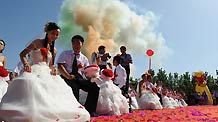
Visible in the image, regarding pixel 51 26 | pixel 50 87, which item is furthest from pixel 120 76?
pixel 50 87

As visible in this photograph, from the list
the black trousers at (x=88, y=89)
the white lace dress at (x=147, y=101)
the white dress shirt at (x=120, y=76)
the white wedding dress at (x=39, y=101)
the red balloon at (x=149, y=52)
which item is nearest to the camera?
the white wedding dress at (x=39, y=101)

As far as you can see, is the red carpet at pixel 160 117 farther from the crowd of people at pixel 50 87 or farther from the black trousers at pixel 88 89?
the crowd of people at pixel 50 87

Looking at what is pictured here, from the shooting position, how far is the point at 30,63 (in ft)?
18.4

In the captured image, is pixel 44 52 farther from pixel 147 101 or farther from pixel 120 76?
pixel 147 101

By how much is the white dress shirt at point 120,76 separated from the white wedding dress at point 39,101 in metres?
5.93

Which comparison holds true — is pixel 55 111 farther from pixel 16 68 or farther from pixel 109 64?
pixel 109 64

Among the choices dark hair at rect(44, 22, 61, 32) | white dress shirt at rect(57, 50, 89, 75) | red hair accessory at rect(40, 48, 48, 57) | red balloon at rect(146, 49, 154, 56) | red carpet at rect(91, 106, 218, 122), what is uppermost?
red balloon at rect(146, 49, 154, 56)

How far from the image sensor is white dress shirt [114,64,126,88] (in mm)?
11228

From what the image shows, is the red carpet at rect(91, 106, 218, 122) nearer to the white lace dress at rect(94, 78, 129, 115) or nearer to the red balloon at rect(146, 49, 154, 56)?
the white lace dress at rect(94, 78, 129, 115)

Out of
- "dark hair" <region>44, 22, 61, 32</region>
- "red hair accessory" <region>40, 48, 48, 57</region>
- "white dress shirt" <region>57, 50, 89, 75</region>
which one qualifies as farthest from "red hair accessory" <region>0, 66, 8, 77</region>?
"red hair accessory" <region>40, 48, 48, 57</region>

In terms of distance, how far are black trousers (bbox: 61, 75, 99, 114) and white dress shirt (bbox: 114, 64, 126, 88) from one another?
3084 millimetres

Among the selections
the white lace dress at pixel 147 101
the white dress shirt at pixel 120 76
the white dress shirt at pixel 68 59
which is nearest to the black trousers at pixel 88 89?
the white dress shirt at pixel 68 59

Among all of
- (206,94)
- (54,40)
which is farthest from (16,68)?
(206,94)

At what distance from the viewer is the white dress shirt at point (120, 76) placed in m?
11.2
